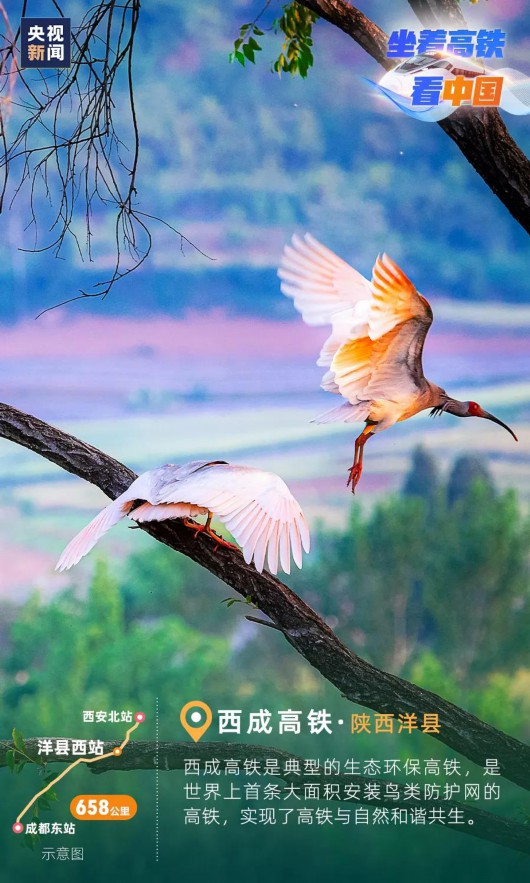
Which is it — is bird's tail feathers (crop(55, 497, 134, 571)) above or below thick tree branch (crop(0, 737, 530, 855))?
above

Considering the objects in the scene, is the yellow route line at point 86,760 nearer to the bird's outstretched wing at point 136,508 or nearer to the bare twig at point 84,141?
the bird's outstretched wing at point 136,508

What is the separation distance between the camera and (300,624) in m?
2.71

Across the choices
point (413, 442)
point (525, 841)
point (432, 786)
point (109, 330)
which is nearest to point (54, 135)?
point (109, 330)

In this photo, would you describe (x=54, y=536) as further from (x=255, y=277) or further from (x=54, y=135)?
(x=54, y=135)

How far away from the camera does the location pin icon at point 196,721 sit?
9.33 ft

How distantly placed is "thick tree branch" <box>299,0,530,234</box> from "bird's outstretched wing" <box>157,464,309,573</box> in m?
0.97

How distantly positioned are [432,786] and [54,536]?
1351 millimetres

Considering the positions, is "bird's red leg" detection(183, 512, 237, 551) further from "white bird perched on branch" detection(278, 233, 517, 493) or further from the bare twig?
the bare twig

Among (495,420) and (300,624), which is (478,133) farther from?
(300,624)

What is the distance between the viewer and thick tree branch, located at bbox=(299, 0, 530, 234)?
251cm

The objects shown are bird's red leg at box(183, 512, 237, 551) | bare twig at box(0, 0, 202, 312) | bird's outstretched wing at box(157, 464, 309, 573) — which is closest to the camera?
bird's outstretched wing at box(157, 464, 309, 573)

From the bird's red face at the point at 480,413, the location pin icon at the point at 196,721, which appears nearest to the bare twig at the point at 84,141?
the bird's red face at the point at 480,413

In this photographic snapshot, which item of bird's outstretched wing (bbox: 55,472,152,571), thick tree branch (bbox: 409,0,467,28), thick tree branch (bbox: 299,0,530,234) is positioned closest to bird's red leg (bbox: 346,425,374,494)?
bird's outstretched wing (bbox: 55,472,152,571)

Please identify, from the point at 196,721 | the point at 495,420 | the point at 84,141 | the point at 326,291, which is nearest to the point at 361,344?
the point at 326,291
